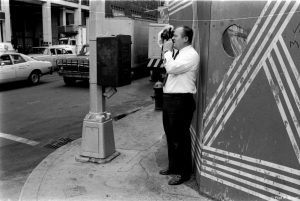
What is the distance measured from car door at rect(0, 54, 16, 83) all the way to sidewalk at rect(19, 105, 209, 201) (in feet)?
26.9

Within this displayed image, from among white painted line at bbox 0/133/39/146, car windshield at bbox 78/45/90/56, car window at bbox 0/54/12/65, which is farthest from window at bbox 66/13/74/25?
white painted line at bbox 0/133/39/146

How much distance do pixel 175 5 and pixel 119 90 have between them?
7594 mm

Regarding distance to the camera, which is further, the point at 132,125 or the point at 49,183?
the point at 132,125

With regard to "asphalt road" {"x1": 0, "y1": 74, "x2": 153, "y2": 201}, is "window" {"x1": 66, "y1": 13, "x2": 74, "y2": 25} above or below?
above

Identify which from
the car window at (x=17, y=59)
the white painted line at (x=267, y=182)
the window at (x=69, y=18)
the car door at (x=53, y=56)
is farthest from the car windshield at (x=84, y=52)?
the window at (x=69, y=18)

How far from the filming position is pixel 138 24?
18.7m

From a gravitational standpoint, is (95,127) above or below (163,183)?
above

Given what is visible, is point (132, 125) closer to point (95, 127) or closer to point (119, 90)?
point (95, 127)

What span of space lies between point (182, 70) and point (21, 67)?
1146cm

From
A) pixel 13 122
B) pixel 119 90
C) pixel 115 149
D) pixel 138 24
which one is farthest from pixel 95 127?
pixel 138 24

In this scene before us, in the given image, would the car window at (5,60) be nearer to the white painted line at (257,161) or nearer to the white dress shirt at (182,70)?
the white dress shirt at (182,70)

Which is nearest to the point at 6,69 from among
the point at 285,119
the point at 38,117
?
the point at 38,117

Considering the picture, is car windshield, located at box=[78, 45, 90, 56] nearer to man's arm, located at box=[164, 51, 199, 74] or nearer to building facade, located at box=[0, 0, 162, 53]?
man's arm, located at box=[164, 51, 199, 74]

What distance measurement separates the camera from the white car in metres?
13.5
